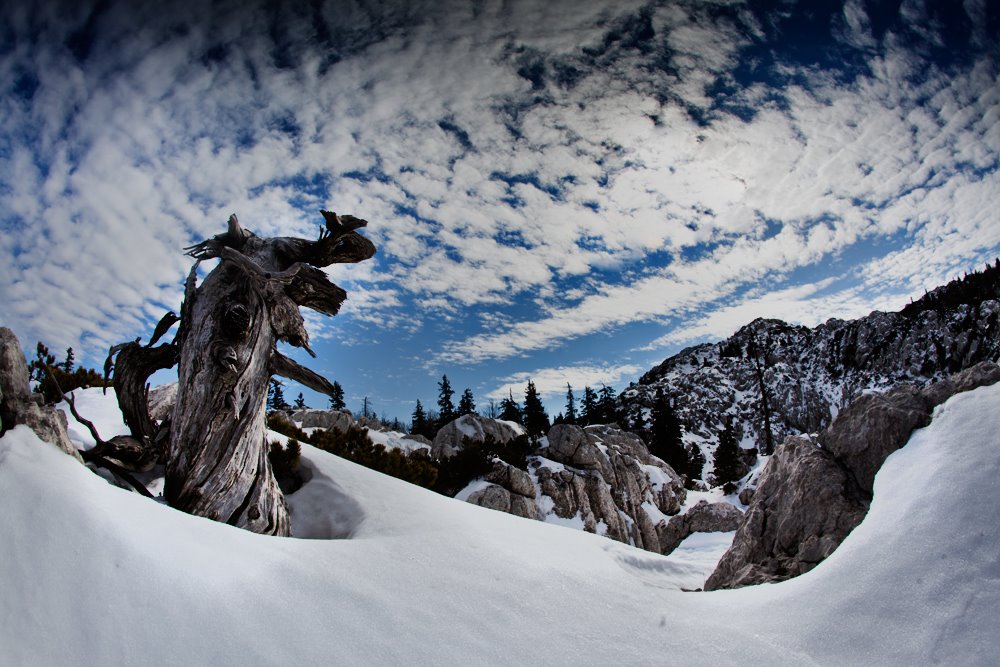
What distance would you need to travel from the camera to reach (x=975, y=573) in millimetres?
2754

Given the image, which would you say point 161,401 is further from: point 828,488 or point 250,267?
point 828,488

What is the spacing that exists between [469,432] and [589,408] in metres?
43.9

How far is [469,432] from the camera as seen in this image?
85.6ft

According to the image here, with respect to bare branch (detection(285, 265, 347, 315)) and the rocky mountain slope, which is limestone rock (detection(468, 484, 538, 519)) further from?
the rocky mountain slope

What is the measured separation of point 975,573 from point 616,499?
62.8 feet

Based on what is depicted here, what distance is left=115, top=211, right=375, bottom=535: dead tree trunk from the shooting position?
15.9 feet

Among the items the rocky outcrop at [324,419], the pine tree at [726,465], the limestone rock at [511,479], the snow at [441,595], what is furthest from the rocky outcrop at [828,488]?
the pine tree at [726,465]

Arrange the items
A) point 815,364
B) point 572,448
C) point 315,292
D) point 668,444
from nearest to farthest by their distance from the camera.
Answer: point 315,292, point 572,448, point 668,444, point 815,364

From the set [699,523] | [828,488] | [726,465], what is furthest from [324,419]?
[828,488]

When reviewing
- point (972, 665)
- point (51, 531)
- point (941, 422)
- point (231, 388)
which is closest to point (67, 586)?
point (51, 531)

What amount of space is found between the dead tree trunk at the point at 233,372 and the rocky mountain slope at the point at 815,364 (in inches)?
1594

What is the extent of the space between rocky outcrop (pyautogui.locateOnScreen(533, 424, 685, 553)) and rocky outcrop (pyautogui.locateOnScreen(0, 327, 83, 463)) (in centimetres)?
1618

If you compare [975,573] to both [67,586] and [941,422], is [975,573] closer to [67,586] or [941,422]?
[941,422]

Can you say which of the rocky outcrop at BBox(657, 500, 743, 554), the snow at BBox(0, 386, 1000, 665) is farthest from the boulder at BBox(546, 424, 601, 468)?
the snow at BBox(0, 386, 1000, 665)
